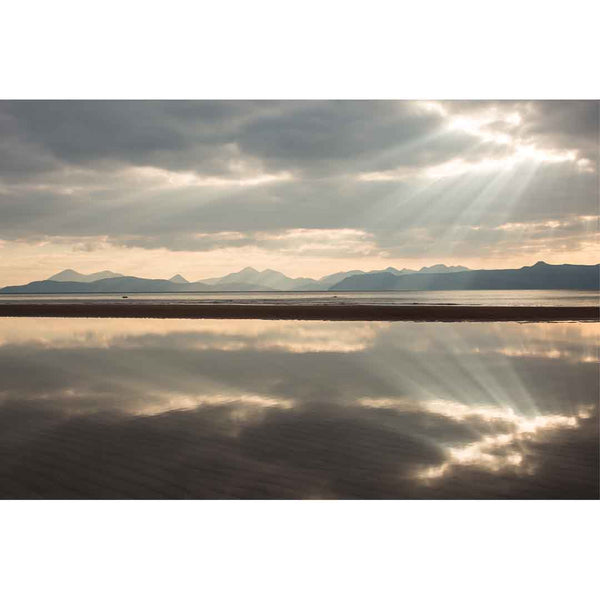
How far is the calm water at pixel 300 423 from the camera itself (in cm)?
623

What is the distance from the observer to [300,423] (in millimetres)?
8508

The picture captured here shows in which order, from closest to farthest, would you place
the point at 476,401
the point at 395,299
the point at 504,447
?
the point at 504,447 → the point at 476,401 → the point at 395,299

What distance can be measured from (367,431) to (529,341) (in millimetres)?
14534

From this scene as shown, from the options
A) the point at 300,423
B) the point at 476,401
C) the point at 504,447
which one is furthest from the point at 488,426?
the point at 300,423

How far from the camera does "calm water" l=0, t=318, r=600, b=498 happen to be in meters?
6.23

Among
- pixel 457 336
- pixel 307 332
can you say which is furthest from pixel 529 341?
pixel 307 332

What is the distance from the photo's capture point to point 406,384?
11781 millimetres

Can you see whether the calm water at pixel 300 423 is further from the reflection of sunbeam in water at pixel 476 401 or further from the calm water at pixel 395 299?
the calm water at pixel 395 299

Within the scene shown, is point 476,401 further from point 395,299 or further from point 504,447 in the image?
point 395,299

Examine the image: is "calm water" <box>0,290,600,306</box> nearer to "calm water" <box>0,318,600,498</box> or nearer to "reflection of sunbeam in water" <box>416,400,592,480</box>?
"calm water" <box>0,318,600,498</box>

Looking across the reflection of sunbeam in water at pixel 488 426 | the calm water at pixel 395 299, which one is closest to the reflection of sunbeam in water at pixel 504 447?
the reflection of sunbeam in water at pixel 488 426

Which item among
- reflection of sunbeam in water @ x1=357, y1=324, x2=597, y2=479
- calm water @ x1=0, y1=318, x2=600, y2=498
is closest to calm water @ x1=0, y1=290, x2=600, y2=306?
reflection of sunbeam in water @ x1=357, y1=324, x2=597, y2=479
